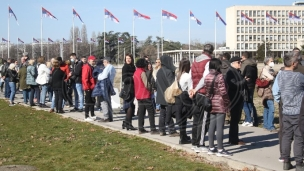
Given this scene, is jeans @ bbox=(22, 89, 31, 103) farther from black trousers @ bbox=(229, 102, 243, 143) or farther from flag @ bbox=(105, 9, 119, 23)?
flag @ bbox=(105, 9, 119, 23)

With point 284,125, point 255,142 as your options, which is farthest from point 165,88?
point 284,125

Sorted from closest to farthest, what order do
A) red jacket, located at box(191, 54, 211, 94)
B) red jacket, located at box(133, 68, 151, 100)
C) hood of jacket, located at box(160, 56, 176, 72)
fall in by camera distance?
red jacket, located at box(191, 54, 211, 94) → hood of jacket, located at box(160, 56, 176, 72) → red jacket, located at box(133, 68, 151, 100)

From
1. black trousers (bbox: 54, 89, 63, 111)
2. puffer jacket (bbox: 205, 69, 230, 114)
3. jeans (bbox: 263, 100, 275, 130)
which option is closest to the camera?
puffer jacket (bbox: 205, 69, 230, 114)

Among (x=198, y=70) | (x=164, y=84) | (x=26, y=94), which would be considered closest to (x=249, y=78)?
(x=164, y=84)

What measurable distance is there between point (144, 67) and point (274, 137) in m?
3.68

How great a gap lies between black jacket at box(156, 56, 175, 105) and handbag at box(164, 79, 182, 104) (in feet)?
1.84

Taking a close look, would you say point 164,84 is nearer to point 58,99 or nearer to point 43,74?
point 58,99

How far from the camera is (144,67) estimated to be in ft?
40.1

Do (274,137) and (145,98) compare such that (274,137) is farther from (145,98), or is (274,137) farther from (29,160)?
(29,160)

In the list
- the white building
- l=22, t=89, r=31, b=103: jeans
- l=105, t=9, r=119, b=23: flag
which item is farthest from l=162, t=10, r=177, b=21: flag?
the white building

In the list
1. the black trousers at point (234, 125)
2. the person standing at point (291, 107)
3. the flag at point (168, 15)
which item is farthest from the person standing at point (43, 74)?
the flag at point (168, 15)

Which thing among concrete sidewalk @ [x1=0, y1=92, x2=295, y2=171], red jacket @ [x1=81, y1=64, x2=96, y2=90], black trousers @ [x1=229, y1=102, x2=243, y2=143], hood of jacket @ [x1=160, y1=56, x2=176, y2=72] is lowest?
concrete sidewalk @ [x1=0, y1=92, x2=295, y2=171]

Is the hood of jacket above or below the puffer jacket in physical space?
above

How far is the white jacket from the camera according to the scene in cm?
1945
